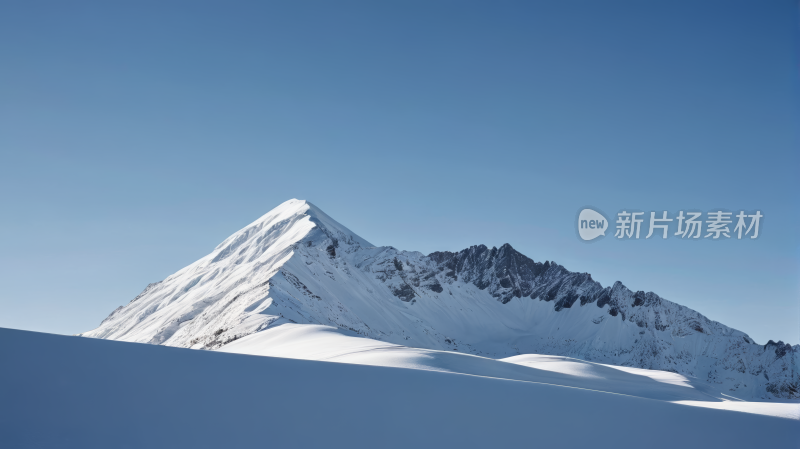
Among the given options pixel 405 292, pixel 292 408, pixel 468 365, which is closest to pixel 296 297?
pixel 468 365

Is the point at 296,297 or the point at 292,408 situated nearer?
the point at 292,408

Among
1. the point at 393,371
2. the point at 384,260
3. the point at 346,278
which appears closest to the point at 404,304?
the point at 384,260

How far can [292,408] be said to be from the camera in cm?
631

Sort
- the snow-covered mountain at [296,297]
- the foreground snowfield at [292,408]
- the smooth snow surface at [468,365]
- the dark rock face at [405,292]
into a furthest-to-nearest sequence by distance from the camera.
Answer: the dark rock face at [405,292], the snow-covered mountain at [296,297], the smooth snow surface at [468,365], the foreground snowfield at [292,408]

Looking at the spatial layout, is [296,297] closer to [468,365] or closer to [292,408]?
[468,365]

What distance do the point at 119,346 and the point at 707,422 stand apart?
802 cm

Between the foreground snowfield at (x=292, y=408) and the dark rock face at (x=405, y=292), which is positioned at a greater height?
the dark rock face at (x=405, y=292)

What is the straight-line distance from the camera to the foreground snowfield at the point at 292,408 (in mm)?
5516

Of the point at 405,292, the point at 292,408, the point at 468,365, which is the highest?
the point at 405,292

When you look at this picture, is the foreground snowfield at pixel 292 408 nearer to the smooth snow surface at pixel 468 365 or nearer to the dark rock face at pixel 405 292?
the smooth snow surface at pixel 468 365

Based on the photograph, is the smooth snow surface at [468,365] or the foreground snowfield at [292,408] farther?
the smooth snow surface at [468,365]

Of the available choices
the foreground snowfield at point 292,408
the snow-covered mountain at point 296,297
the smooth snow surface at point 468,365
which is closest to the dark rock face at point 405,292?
the snow-covered mountain at point 296,297

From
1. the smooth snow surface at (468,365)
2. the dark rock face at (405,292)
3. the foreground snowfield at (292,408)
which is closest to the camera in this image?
the foreground snowfield at (292,408)

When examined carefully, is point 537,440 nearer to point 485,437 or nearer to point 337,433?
point 485,437
